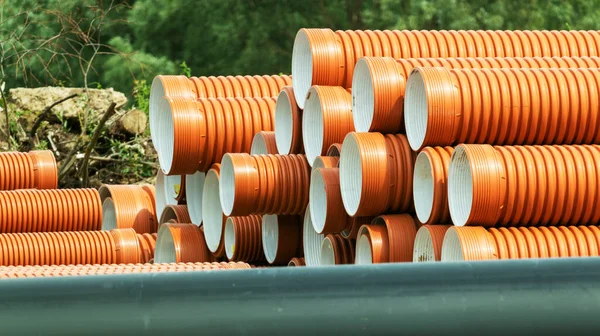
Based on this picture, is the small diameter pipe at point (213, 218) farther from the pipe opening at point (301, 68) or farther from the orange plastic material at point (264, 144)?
the pipe opening at point (301, 68)

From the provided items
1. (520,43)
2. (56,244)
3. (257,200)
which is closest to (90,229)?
(56,244)

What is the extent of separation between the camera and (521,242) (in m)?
7.86

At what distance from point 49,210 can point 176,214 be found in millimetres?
1613

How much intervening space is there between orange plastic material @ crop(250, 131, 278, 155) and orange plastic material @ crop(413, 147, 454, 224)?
11.1 ft

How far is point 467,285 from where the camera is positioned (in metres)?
1.47

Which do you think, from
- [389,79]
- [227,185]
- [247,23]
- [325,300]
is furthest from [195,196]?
[247,23]

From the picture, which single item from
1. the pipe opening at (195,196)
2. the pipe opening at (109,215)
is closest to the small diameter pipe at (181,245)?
the pipe opening at (195,196)

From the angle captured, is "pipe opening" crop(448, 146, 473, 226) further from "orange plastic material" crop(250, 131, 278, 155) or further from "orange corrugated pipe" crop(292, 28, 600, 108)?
"orange plastic material" crop(250, 131, 278, 155)

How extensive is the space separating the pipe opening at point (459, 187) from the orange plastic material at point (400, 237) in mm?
923

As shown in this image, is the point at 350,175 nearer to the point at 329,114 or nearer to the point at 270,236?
the point at 329,114

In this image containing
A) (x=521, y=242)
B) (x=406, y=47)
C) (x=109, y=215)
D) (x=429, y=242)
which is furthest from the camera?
(x=109, y=215)

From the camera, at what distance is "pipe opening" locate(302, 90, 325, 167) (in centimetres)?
1070

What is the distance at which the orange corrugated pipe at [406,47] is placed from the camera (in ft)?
35.3

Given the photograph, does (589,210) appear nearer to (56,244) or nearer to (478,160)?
(478,160)
